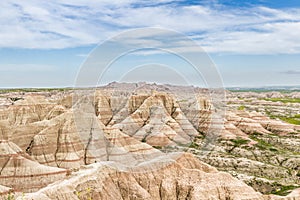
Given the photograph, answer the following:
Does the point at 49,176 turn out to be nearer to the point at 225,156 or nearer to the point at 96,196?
the point at 96,196

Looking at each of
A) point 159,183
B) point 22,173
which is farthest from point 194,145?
point 22,173

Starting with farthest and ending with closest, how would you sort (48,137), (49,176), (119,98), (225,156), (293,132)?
(119,98), (293,132), (225,156), (48,137), (49,176)

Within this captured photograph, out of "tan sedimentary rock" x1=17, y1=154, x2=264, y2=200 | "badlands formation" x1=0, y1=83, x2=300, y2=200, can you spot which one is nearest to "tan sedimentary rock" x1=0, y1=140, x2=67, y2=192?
"badlands formation" x1=0, y1=83, x2=300, y2=200

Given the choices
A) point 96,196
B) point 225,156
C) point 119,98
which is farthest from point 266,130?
point 96,196

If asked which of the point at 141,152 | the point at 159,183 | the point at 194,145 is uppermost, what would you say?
the point at 159,183

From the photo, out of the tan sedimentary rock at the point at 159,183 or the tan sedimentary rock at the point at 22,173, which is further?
the tan sedimentary rock at the point at 22,173

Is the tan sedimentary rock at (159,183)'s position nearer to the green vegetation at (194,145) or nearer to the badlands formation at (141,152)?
the badlands formation at (141,152)

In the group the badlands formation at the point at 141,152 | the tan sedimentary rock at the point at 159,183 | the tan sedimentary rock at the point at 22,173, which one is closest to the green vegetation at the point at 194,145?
the badlands formation at the point at 141,152

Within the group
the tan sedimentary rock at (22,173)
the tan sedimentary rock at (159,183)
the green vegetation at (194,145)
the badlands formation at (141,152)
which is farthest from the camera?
the green vegetation at (194,145)

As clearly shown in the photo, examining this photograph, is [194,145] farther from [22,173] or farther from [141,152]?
[22,173]
